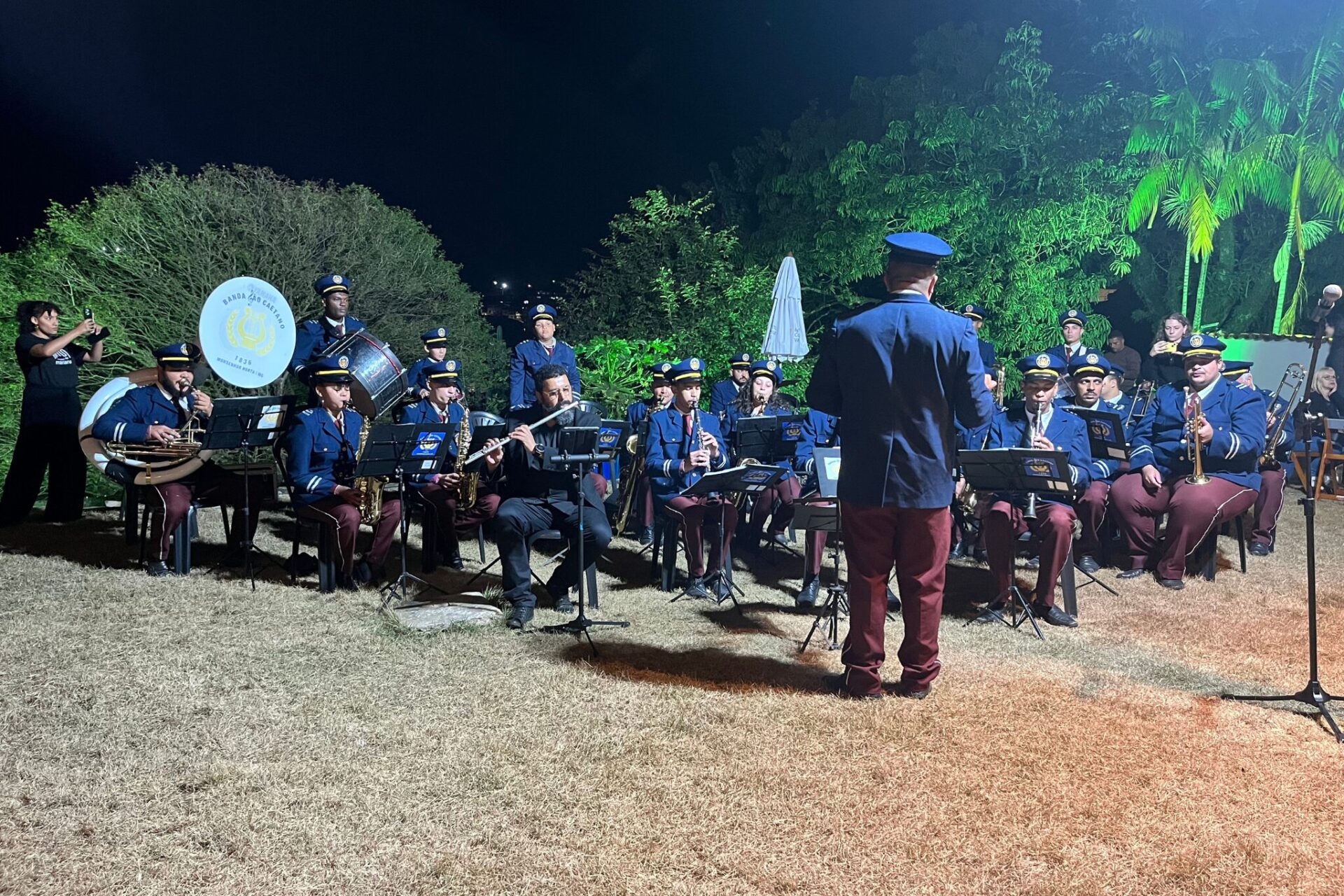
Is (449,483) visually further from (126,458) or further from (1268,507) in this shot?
(1268,507)

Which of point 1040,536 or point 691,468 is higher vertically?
point 691,468

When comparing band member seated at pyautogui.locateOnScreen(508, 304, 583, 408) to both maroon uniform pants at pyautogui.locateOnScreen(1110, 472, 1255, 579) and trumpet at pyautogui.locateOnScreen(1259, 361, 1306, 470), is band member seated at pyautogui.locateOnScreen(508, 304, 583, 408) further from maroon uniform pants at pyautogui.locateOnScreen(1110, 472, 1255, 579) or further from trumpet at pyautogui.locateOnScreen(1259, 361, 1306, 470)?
trumpet at pyautogui.locateOnScreen(1259, 361, 1306, 470)

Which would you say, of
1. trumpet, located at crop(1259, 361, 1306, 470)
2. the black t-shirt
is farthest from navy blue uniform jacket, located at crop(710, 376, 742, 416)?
the black t-shirt

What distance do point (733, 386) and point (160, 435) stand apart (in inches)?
231

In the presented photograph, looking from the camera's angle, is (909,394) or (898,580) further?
(898,580)

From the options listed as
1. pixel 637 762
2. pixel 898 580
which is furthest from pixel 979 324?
pixel 637 762

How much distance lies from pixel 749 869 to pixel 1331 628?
5.54 meters

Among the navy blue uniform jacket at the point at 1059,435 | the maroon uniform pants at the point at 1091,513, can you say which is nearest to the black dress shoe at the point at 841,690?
the navy blue uniform jacket at the point at 1059,435

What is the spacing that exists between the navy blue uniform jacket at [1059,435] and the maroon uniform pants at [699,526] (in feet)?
7.39

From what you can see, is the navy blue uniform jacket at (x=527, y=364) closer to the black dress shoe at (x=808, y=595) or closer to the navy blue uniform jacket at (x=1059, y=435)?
the black dress shoe at (x=808, y=595)

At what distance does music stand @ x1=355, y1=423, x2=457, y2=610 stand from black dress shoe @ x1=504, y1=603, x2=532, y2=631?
0.91m

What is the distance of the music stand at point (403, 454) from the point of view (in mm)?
6719

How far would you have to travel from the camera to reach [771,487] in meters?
8.24

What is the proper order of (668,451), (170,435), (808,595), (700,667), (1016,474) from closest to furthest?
(700,667)
(1016,474)
(808,595)
(668,451)
(170,435)
